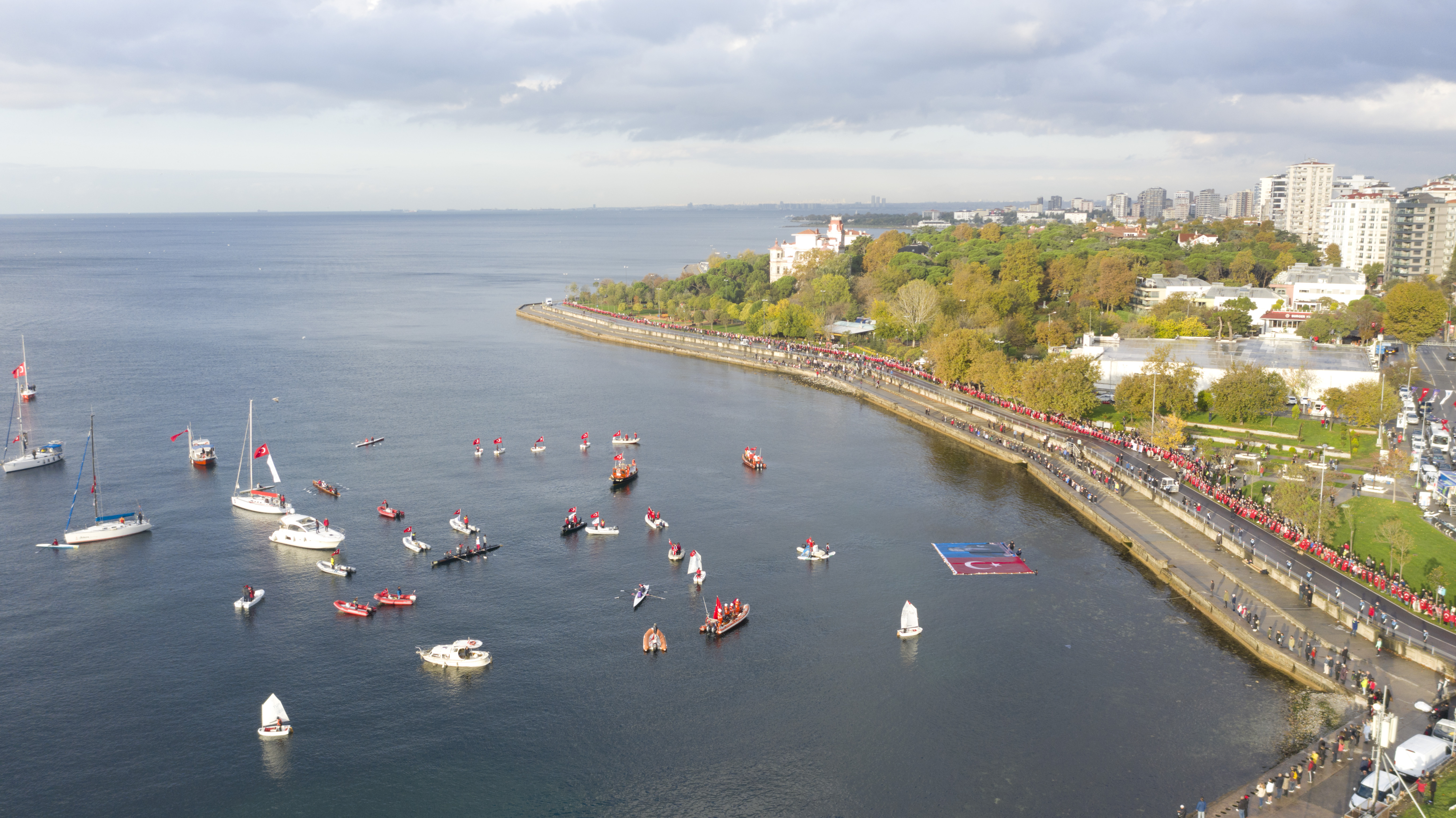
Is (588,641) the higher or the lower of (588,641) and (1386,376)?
the lower

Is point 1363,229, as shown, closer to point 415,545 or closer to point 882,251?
point 882,251

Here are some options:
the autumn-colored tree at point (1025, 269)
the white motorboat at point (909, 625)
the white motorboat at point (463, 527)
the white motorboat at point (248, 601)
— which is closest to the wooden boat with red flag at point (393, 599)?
the white motorboat at point (248, 601)

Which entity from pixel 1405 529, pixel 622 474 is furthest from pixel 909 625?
pixel 622 474

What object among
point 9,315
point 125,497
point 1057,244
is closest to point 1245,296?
point 1057,244

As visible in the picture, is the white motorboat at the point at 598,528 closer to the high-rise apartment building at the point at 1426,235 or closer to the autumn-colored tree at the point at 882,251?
the autumn-colored tree at the point at 882,251

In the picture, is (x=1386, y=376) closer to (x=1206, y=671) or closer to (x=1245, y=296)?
(x=1245, y=296)
